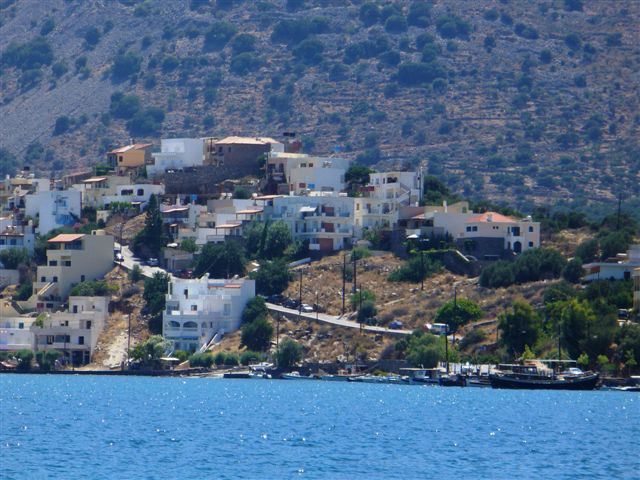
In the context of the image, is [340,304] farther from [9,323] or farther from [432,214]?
[9,323]

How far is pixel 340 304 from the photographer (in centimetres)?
12519

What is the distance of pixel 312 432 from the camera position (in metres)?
77.6

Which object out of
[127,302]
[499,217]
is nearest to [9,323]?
[127,302]

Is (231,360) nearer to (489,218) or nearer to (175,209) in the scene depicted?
(489,218)

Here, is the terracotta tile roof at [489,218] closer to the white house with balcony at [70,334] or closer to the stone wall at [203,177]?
the stone wall at [203,177]

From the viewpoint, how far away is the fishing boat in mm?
102562

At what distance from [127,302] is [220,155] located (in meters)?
Answer: 23.7

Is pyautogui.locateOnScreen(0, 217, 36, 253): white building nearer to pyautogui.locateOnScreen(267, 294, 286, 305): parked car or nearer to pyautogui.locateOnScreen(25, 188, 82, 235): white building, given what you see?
pyautogui.locateOnScreen(25, 188, 82, 235): white building

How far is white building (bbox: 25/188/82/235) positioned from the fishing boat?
47.8 m

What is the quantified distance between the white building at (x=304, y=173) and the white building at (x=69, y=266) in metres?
15.0

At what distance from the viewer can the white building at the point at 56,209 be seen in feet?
478

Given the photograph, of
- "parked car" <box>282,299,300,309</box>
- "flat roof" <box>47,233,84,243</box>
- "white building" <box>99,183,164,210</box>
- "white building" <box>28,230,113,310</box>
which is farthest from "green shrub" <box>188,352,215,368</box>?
"white building" <box>99,183,164,210</box>

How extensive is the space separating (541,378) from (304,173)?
43731mm

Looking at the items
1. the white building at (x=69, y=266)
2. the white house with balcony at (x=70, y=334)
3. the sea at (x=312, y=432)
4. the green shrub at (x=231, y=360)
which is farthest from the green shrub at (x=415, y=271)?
the sea at (x=312, y=432)
